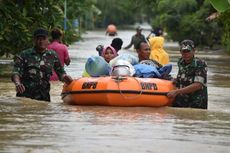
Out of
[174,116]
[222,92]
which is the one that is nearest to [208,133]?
[174,116]

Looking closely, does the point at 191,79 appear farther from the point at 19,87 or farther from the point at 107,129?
the point at 19,87

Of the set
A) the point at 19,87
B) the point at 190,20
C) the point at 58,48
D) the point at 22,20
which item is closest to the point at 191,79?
the point at 19,87

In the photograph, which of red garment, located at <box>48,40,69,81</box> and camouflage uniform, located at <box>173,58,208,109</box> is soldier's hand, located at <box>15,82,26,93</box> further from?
red garment, located at <box>48,40,69,81</box>

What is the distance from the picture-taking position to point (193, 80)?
12.1 metres

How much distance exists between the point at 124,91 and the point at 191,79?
117 cm

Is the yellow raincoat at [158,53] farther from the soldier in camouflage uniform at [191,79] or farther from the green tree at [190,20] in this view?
the green tree at [190,20]

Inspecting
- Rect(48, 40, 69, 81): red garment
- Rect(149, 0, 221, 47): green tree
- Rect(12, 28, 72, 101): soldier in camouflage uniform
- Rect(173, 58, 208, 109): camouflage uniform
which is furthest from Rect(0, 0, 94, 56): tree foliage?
Rect(149, 0, 221, 47): green tree

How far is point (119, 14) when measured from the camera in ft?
→ 396

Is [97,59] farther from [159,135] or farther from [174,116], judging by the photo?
[159,135]

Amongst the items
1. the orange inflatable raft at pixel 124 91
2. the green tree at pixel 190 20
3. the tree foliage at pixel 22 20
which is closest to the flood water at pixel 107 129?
the orange inflatable raft at pixel 124 91

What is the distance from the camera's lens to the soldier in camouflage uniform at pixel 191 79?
476 inches

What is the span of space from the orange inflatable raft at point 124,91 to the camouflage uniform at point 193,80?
31 cm

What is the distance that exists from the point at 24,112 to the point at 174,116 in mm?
2317

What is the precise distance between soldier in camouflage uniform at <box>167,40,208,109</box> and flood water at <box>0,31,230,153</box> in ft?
0.69
